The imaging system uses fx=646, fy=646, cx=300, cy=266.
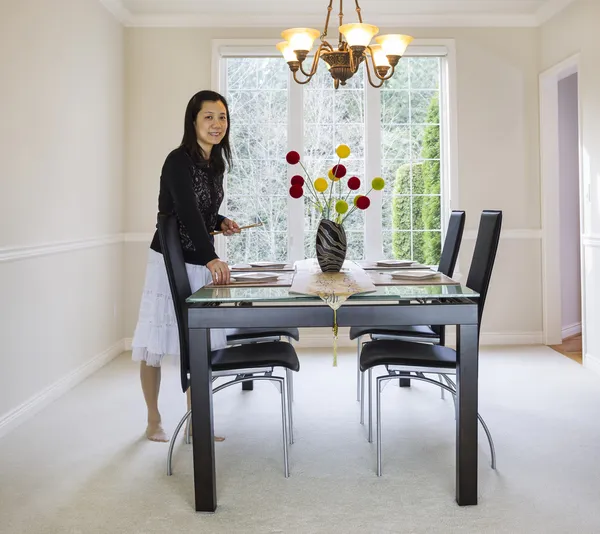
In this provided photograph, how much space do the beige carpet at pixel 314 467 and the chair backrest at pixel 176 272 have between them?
49 cm

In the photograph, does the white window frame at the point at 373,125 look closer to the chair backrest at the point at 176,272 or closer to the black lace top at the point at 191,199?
the black lace top at the point at 191,199

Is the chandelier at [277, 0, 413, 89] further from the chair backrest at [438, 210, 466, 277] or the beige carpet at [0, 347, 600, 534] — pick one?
the beige carpet at [0, 347, 600, 534]

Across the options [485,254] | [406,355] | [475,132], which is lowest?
[406,355]

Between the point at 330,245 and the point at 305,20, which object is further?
the point at 305,20

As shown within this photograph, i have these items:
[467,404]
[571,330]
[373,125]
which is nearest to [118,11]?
[373,125]

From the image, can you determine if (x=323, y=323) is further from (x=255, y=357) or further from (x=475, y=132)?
(x=475, y=132)

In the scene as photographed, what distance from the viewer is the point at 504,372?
428 cm

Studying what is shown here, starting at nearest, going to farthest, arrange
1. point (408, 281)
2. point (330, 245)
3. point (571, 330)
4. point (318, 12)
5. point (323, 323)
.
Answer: point (323, 323), point (408, 281), point (330, 245), point (318, 12), point (571, 330)

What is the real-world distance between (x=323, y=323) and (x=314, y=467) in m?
0.77

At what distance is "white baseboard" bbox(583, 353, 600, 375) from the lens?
4.21 meters

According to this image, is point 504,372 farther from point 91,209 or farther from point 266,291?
point 91,209

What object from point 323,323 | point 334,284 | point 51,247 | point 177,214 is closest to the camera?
point 323,323

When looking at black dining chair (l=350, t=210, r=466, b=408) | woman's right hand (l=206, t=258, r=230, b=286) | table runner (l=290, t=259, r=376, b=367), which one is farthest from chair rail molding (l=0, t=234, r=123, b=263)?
black dining chair (l=350, t=210, r=466, b=408)

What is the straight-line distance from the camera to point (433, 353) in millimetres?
2643
